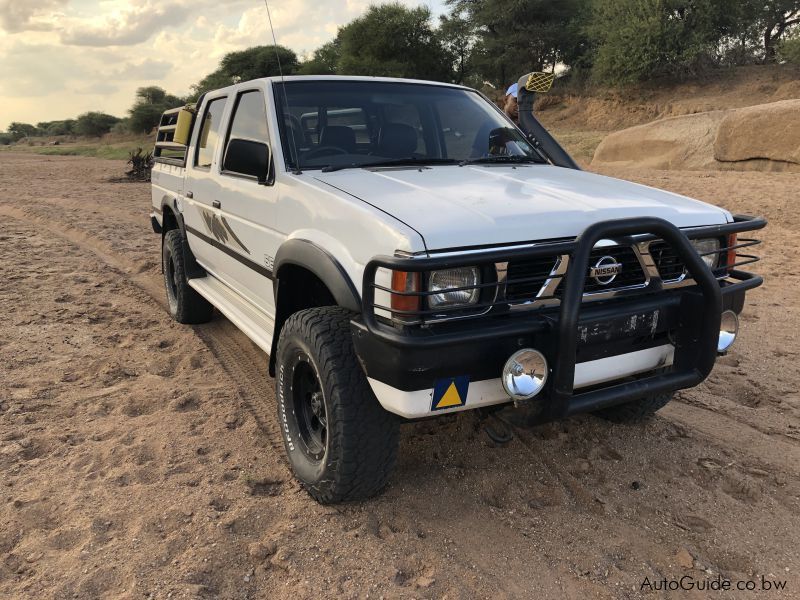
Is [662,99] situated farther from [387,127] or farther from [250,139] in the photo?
[250,139]

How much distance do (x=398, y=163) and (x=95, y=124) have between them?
60037 millimetres

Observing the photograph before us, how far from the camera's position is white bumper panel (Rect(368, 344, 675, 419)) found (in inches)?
94.2

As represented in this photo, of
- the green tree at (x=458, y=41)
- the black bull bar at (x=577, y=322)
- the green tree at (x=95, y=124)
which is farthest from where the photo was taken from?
the green tree at (x=95, y=124)

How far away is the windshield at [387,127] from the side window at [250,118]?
15 centimetres

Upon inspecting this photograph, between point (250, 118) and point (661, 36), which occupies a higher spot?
point (661, 36)

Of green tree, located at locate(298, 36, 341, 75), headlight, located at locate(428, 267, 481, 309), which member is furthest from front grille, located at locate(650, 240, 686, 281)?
green tree, located at locate(298, 36, 341, 75)

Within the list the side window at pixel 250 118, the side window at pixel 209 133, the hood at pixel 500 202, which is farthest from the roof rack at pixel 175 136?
the hood at pixel 500 202

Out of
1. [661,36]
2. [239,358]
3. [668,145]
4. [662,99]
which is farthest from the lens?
[662,99]

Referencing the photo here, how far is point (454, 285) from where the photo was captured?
248 cm

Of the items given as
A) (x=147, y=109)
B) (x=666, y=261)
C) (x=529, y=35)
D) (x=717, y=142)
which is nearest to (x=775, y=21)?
(x=529, y=35)

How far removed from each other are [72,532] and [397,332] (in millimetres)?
1692

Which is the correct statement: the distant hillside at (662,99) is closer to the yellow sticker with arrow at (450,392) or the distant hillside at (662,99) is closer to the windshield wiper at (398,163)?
the windshield wiper at (398,163)

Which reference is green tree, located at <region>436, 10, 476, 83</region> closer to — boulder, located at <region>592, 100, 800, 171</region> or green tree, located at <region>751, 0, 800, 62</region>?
green tree, located at <region>751, 0, 800, 62</region>

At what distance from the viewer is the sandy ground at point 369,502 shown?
2.51 meters
